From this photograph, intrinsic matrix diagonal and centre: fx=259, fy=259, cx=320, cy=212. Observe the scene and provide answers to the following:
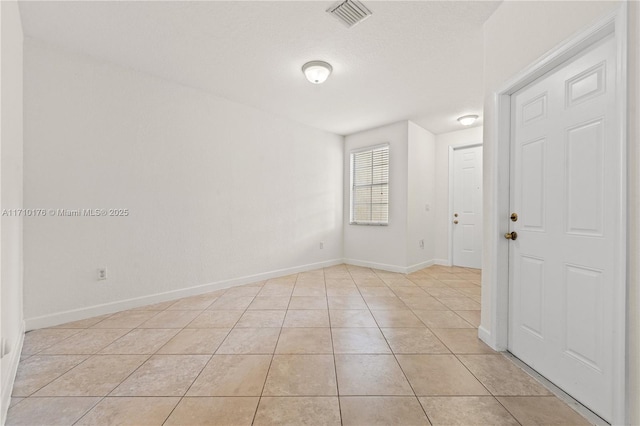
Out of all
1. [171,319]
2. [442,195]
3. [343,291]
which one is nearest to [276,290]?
[343,291]

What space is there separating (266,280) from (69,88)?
3.26 metres

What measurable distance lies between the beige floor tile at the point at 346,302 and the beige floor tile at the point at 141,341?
1.64 metres

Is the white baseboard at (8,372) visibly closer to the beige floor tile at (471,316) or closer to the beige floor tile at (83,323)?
the beige floor tile at (83,323)

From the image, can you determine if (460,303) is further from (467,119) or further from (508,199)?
(467,119)

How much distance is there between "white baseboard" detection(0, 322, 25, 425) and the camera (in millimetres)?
1368

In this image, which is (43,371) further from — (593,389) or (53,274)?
(593,389)

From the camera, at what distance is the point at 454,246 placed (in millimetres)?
5293

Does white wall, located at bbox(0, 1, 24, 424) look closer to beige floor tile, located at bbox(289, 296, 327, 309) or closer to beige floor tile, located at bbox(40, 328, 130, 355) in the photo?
beige floor tile, located at bbox(40, 328, 130, 355)

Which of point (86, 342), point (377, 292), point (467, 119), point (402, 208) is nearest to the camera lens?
point (86, 342)

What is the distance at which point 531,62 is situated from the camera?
172cm

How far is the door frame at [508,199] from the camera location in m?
1.17

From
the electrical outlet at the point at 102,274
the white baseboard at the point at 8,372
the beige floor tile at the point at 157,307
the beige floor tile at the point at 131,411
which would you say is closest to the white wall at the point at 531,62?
the beige floor tile at the point at 131,411

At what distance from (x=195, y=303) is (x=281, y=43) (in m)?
3.00

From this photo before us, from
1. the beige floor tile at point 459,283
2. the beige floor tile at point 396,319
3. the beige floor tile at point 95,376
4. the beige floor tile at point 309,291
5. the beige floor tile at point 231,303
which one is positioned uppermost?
the beige floor tile at point 95,376
